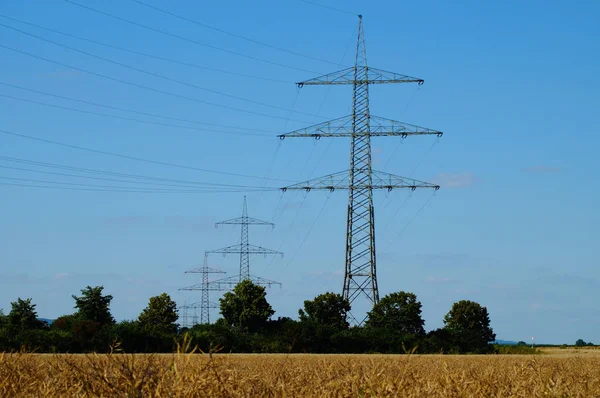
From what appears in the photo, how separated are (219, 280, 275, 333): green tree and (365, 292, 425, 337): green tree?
14.8 metres

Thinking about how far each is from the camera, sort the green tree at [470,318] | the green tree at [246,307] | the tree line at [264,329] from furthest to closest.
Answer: the green tree at [470,318], the green tree at [246,307], the tree line at [264,329]

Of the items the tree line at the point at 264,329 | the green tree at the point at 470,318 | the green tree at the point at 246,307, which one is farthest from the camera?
the green tree at the point at 470,318

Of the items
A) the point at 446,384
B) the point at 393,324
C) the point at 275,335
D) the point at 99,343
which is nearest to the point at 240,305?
the point at 275,335

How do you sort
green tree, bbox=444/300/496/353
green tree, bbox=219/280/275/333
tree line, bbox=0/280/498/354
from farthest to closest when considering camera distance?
green tree, bbox=444/300/496/353, green tree, bbox=219/280/275/333, tree line, bbox=0/280/498/354

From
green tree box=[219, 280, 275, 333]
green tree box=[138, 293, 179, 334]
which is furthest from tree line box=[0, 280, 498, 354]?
green tree box=[138, 293, 179, 334]

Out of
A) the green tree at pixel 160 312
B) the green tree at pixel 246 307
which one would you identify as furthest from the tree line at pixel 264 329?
the green tree at pixel 160 312

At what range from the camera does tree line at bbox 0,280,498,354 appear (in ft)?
338

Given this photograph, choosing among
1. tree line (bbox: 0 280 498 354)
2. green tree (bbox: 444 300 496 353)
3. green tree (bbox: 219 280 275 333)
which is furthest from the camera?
green tree (bbox: 444 300 496 353)

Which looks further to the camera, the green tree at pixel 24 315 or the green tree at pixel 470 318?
the green tree at pixel 470 318

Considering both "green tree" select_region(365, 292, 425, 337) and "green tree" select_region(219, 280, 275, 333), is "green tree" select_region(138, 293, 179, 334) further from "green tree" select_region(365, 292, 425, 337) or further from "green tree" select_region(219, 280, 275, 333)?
"green tree" select_region(365, 292, 425, 337)

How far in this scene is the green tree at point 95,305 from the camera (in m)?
120

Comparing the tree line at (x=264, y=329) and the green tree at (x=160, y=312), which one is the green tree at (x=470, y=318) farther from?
the green tree at (x=160, y=312)

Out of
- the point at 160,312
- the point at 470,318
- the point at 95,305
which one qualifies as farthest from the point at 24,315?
the point at 470,318

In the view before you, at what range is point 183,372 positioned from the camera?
11156 mm
